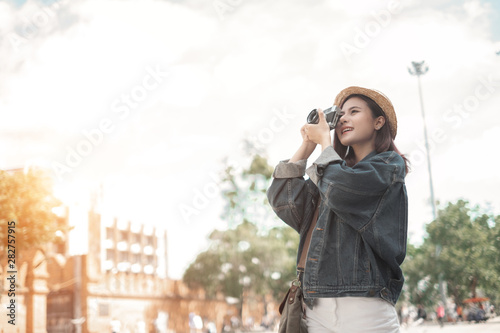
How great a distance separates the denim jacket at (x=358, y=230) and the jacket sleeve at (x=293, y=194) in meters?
0.11

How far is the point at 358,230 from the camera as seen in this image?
151 cm

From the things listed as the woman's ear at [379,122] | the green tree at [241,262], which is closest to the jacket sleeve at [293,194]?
the woman's ear at [379,122]

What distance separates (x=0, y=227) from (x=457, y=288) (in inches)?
765

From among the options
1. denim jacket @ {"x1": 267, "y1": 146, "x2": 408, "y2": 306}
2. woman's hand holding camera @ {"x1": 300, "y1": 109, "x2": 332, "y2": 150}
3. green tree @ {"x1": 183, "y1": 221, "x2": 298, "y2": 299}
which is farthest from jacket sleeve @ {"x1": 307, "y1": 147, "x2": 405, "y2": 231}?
green tree @ {"x1": 183, "y1": 221, "x2": 298, "y2": 299}

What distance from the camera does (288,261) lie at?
74.2 ft

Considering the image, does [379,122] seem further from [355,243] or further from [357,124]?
[355,243]

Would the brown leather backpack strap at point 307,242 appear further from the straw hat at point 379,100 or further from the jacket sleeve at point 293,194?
the straw hat at point 379,100

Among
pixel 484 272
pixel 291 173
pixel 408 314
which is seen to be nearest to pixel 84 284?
pixel 408 314

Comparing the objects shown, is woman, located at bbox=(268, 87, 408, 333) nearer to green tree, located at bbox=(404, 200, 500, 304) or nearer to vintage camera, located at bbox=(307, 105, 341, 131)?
vintage camera, located at bbox=(307, 105, 341, 131)

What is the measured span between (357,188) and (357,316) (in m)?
0.32

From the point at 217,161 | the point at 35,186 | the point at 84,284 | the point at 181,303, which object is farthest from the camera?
the point at 181,303

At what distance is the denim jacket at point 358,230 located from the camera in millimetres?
1506

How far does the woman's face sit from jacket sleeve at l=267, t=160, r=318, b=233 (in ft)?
0.47

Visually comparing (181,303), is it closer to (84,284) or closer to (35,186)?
(84,284)
